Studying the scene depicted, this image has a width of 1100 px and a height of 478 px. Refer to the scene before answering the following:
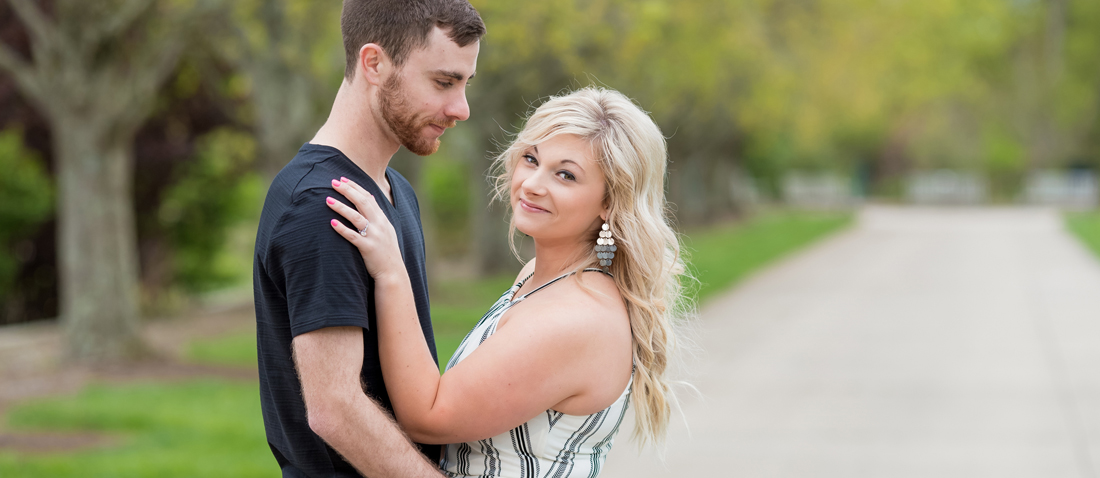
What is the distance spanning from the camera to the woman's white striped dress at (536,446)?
2.38 m

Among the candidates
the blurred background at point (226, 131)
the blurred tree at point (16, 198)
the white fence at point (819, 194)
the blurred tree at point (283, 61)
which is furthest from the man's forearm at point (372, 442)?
the white fence at point (819, 194)

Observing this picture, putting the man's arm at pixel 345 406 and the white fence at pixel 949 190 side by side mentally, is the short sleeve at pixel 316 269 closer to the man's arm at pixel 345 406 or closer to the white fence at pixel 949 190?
the man's arm at pixel 345 406

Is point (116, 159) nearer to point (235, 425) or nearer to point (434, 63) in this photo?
point (235, 425)

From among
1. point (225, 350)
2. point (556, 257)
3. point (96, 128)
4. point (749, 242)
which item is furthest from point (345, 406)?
point (749, 242)

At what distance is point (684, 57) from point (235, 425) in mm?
10923

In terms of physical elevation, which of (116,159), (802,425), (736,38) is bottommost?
(802,425)

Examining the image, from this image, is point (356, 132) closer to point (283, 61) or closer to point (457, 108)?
point (457, 108)

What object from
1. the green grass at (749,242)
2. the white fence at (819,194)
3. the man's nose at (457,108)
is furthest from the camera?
the white fence at (819,194)

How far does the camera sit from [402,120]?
2262mm

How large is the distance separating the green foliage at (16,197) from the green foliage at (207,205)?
2.31m

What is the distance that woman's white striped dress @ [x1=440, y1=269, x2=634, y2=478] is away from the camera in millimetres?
2385

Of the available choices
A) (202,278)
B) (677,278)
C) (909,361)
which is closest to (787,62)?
(909,361)

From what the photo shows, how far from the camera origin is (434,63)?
2215 mm

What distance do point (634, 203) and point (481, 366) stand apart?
1.84 ft
